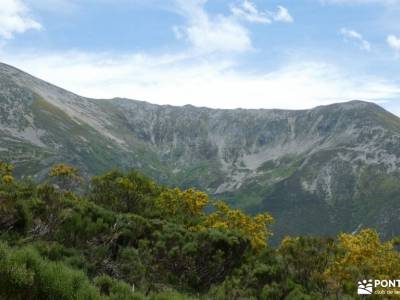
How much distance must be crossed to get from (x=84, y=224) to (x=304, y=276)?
44.8ft

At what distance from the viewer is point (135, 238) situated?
27562 millimetres

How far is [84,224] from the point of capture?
88.6ft

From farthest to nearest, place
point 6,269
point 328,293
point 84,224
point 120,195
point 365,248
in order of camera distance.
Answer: point 120,195 → point 84,224 → point 328,293 → point 365,248 → point 6,269

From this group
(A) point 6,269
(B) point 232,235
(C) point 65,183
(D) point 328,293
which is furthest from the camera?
(C) point 65,183

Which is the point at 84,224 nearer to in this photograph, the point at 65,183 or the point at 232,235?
the point at 232,235

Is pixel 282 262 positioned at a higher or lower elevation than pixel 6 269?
lower

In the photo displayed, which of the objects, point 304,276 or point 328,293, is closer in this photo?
point 328,293

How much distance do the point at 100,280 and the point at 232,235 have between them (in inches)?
684

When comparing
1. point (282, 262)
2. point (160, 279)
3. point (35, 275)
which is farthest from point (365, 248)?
point (35, 275)

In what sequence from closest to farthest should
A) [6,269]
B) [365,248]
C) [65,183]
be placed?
[6,269] → [365,248] → [65,183]

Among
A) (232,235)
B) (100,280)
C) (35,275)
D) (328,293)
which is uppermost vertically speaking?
(35,275)


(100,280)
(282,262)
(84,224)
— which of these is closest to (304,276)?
(282,262)

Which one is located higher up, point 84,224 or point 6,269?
point 6,269

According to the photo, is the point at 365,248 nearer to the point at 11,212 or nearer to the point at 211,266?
the point at 211,266
